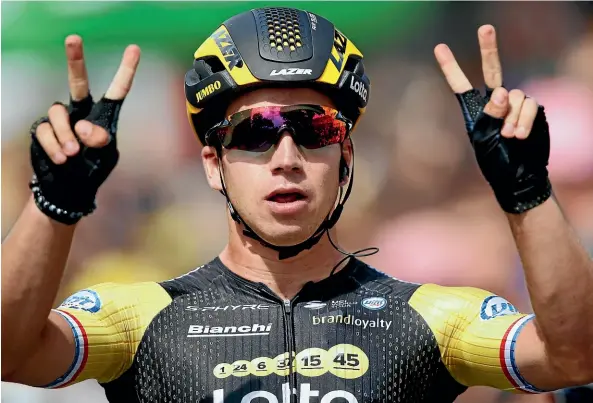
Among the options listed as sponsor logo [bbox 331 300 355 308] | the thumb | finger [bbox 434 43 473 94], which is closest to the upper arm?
sponsor logo [bbox 331 300 355 308]

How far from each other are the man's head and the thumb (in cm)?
116

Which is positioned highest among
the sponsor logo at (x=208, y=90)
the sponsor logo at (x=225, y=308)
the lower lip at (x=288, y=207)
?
the sponsor logo at (x=208, y=90)

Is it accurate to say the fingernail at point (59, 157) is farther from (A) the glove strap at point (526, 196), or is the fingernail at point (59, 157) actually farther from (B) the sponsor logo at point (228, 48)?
(A) the glove strap at point (526, 196)

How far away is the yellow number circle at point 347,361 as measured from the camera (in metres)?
4.74

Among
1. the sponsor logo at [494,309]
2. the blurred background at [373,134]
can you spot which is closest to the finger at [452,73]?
the sponsor logo at [494,309]

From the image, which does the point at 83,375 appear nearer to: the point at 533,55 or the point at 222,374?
the point at 222,374

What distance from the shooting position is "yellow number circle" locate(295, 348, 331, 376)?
4734 millimetres

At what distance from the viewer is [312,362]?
188 inches

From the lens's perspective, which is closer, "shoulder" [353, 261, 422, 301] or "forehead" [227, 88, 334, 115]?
"forehead" [227, 88, 334, 115]

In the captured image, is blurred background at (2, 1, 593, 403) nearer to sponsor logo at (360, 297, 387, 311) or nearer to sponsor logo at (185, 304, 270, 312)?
sponsor logo at (360, 297, 387, 311)

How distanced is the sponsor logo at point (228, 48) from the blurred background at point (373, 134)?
528cm

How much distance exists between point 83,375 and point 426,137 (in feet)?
23.3

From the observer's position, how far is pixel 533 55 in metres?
11.6

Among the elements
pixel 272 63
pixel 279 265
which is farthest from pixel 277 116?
pixel 279 265
